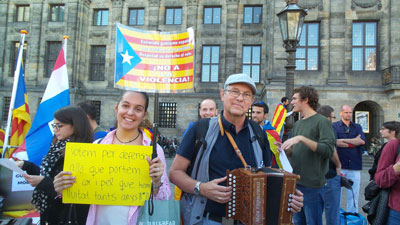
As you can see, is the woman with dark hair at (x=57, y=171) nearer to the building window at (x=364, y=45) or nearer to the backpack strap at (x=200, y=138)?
the backpack strap at (x=200, y=138)

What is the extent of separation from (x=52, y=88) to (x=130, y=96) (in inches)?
155

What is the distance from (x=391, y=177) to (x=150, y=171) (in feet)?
8.14

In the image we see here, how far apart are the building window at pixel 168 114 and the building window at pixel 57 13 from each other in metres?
11.4

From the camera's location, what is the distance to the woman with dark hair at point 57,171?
2.43 meters

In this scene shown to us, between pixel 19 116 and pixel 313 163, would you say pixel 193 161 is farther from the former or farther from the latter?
pixel 19 116

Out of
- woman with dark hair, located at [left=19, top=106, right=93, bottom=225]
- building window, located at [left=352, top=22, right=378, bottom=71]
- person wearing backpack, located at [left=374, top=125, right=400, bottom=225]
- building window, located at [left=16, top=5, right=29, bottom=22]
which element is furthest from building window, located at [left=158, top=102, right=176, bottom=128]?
person wearing backpack, located at [left=374, top=125, right=400, bottom=225]

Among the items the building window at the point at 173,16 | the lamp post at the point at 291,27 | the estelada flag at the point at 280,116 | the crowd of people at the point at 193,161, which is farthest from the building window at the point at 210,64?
the crowd of people at the point at 193,161

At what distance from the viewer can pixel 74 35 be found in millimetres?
22734

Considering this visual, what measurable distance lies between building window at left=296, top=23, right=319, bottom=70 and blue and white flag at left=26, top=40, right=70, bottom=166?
14.2m

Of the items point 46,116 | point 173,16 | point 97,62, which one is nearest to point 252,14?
point 173,16

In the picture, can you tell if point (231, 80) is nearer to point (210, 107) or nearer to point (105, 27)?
point (210, 107)

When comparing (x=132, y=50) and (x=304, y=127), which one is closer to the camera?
(x=132, y=50)

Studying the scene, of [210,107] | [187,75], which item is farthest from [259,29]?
[187,75]

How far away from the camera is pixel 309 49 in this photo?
16.8 m
